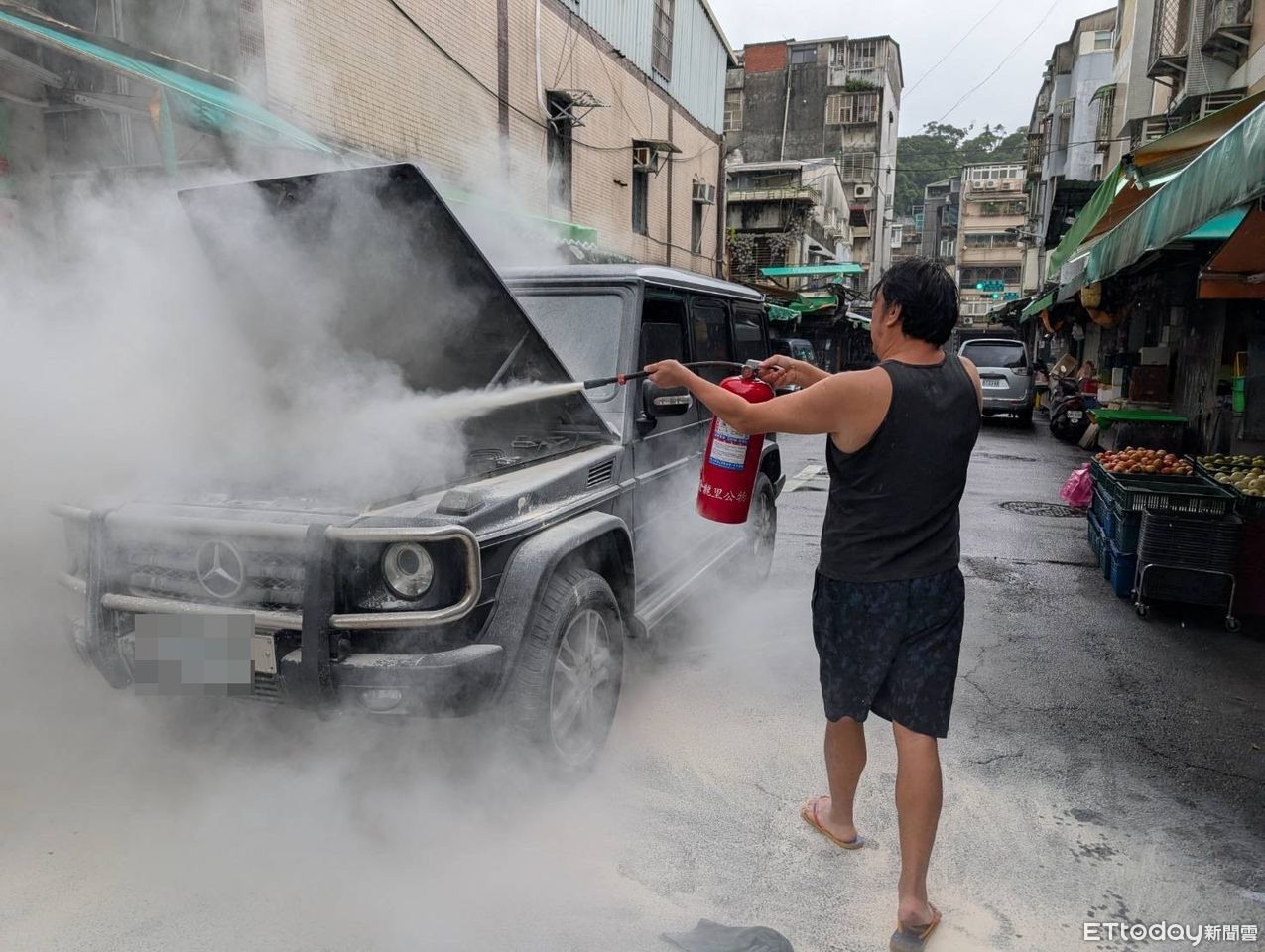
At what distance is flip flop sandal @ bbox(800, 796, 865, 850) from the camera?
2918mm

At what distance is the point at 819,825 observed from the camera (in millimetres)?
2992

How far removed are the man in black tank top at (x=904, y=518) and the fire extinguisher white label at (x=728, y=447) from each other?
3.17 ft

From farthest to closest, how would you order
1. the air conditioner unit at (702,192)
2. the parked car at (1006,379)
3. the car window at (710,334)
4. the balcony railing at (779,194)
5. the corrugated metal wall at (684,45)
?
the balcony railing at (779,194) < the air conditioner unit at (702,192) < the parked car at (1006,379) < the corrugated metal wall at (684,45) < the car window at (710,334)

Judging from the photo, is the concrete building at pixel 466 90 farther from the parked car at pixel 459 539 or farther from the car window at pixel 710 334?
the car window at pixel 710 334

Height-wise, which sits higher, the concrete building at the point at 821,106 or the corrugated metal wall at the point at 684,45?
the concrete building at the point at 821,106

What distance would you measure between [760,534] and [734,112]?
4794cm

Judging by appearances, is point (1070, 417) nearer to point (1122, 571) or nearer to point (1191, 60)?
point (1191, 60)

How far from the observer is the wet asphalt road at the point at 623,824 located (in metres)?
2.53

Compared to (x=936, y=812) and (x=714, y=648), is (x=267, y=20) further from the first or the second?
(x=936, y=812)

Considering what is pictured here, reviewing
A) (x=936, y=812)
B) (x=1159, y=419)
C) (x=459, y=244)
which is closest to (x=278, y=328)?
(x=459, y=244)

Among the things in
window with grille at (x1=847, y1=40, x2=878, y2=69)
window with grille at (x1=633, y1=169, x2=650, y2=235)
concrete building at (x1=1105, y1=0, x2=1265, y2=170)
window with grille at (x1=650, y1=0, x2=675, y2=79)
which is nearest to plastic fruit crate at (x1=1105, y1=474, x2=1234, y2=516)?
concrete building at (x1=1105, y1=0, x2=1265, y2=170)

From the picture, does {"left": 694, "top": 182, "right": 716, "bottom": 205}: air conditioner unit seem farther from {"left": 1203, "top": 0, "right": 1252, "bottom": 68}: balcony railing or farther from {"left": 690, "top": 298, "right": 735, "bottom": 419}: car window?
{"left": 690, "top": 298, "right": 735, "bottom": 419}: car window

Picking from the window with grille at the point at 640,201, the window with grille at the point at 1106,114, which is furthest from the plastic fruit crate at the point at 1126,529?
the window with grille at the point at 1106,114

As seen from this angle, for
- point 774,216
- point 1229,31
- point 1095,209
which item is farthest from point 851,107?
point 1095,209
